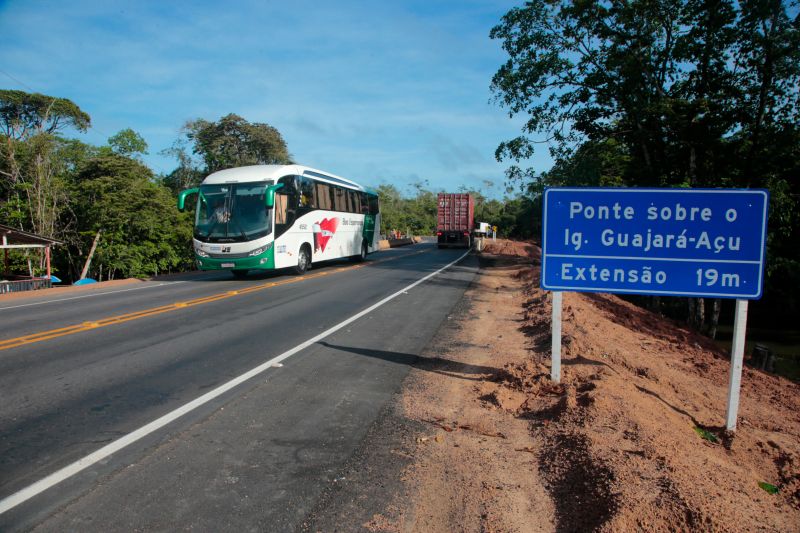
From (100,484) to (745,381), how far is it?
8062 millimetres

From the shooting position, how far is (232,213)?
16.4 meters

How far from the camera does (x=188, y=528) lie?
308 centimetres

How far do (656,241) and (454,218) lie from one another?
36.3 m

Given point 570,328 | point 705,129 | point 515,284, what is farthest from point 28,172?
point 705,129

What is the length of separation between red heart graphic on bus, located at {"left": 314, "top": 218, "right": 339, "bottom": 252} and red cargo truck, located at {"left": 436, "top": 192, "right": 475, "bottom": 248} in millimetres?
19500

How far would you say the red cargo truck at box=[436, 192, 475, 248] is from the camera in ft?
135

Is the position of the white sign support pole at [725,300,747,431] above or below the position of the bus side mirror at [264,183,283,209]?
below

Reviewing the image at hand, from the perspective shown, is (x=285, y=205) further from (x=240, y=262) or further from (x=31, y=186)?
(x=31, y=186)

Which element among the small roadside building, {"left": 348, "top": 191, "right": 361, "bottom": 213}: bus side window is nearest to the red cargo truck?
{"left": 348, "top": 191, "right": 361, "bottom": 213}: bus side window

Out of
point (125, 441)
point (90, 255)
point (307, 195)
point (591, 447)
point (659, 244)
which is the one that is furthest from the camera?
point (90, 255)

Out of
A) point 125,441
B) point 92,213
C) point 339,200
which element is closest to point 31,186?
point 92,213

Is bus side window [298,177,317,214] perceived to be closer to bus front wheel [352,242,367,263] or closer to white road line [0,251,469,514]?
bus front wheel [352,242,367,263]

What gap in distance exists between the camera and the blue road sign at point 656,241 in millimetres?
5008

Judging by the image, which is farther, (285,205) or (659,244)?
(285,205)
